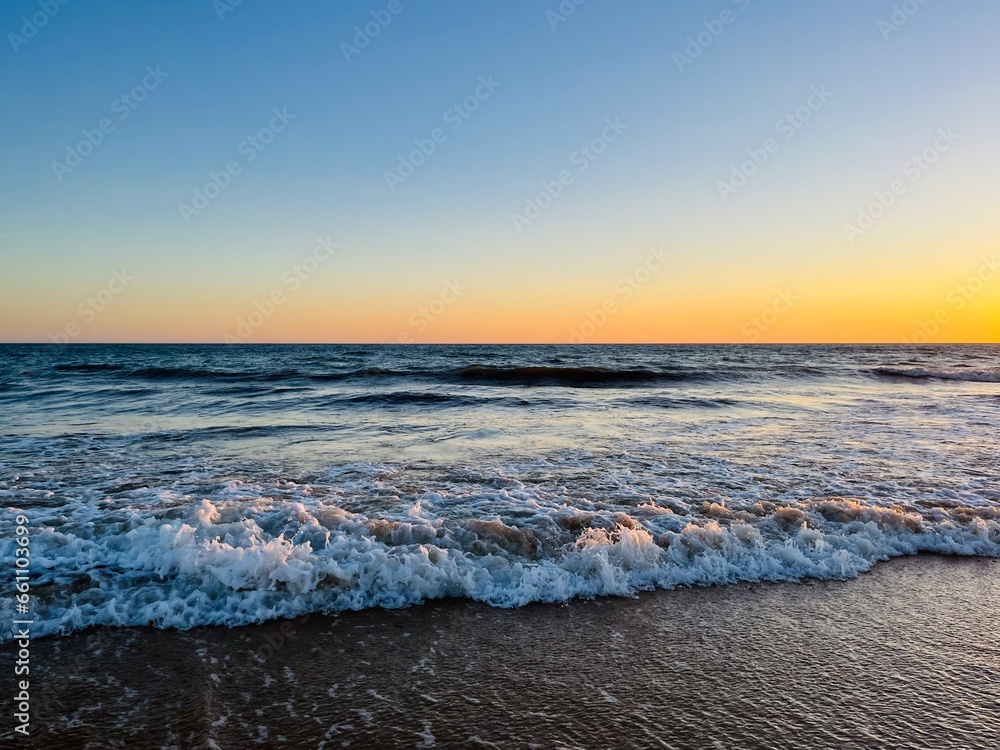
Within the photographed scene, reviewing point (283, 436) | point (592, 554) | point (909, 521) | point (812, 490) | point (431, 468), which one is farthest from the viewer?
point (283, 436)

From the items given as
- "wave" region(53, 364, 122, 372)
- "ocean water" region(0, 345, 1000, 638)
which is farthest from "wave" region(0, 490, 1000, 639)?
"wave" region(53, 364, 122, 372)

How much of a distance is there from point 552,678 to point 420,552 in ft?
6.50

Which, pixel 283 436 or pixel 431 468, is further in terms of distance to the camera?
pixel 283 436

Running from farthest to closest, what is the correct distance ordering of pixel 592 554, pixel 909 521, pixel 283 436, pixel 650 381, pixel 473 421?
pixel 650 381, pixel 473 421, pixel 283 436, pixel 909 521, pixel 592 554

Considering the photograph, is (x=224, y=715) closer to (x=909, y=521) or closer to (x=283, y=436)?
(x=909, y=521)

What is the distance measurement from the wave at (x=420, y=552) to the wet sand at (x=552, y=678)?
25cm

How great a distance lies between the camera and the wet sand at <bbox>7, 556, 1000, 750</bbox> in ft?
10.6

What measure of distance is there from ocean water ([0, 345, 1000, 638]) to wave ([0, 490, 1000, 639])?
23 mm

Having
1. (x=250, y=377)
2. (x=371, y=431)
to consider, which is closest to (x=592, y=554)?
(x=371, y=431)

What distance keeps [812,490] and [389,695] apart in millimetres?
6688

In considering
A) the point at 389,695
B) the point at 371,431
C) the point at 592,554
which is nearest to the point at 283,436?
the point at 371,431

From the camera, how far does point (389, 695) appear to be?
3.57 meters

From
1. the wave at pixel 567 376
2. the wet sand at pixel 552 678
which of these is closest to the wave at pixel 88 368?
the wave at pixel 567 376

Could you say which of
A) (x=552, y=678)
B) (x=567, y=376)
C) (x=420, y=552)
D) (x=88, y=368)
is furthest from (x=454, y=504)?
(x=88, y=368)
